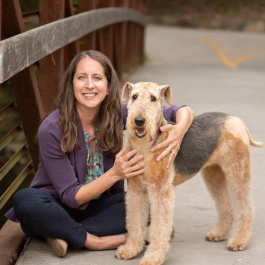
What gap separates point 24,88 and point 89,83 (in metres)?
0.75

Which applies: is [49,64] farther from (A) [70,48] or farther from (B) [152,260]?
(B) [152,260]

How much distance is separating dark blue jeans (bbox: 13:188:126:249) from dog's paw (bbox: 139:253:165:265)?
0.45 metres

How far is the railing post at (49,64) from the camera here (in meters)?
3.73

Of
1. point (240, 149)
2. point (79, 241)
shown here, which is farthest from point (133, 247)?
point (240, 149)

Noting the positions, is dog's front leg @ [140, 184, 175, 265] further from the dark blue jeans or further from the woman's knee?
the woman's knee

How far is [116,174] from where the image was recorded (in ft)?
9.11

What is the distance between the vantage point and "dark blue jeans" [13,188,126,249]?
2.75 m

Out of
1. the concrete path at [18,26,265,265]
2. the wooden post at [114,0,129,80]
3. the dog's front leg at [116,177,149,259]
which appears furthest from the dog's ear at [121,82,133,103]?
the wooden post at [114,0,129,80]

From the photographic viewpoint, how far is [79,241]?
9.43 ft

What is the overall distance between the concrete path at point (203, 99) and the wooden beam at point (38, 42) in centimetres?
137

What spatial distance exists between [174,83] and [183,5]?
61.3 feet

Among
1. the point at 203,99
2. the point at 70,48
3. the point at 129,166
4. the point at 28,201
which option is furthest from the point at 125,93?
the point at 203,99

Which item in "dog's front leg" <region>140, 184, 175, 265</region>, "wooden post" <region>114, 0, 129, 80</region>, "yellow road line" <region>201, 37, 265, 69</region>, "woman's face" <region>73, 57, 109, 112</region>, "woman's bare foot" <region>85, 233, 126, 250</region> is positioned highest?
"woman's face" <region>73, 57, 109, 112</region>

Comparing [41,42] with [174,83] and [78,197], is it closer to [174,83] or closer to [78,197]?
[78,197]
